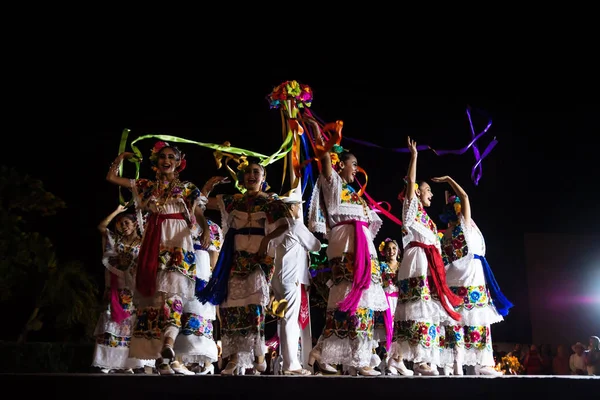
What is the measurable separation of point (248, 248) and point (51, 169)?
858 centimetres

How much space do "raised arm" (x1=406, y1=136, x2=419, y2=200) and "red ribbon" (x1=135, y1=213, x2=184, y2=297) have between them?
1.78 m

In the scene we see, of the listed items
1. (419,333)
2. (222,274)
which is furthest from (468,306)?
(222,274)

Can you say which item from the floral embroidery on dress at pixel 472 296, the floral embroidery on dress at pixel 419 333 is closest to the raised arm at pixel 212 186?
the floral embroidery on dress at pixel 419 333

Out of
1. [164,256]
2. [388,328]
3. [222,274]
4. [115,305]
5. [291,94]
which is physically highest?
[291,94]

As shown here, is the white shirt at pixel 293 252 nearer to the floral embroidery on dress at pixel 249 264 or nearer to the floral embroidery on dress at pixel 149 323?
the floral embroidery on dress at pixel 249 264

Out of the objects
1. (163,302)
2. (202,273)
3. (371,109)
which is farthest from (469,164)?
(163,302)

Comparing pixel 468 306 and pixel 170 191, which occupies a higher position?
pixel 170 191

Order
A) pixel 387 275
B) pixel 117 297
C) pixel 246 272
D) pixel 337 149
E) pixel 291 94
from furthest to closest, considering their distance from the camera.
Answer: pixel 387 275
pixel 291 94
pixel 117 297
pixel 337 149
pixel 246 272

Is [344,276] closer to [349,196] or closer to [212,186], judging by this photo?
[349,196]

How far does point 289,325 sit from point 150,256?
1047mm

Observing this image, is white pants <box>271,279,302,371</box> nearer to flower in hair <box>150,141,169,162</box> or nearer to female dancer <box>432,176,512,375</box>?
flower in hair <box>150,141,169,162</box>

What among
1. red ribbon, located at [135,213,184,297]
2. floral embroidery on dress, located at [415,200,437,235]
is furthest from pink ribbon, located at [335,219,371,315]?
red ribbon, located at [135,213,184,297]

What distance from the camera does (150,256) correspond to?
5.09 meters

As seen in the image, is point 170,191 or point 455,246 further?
point 455,246
